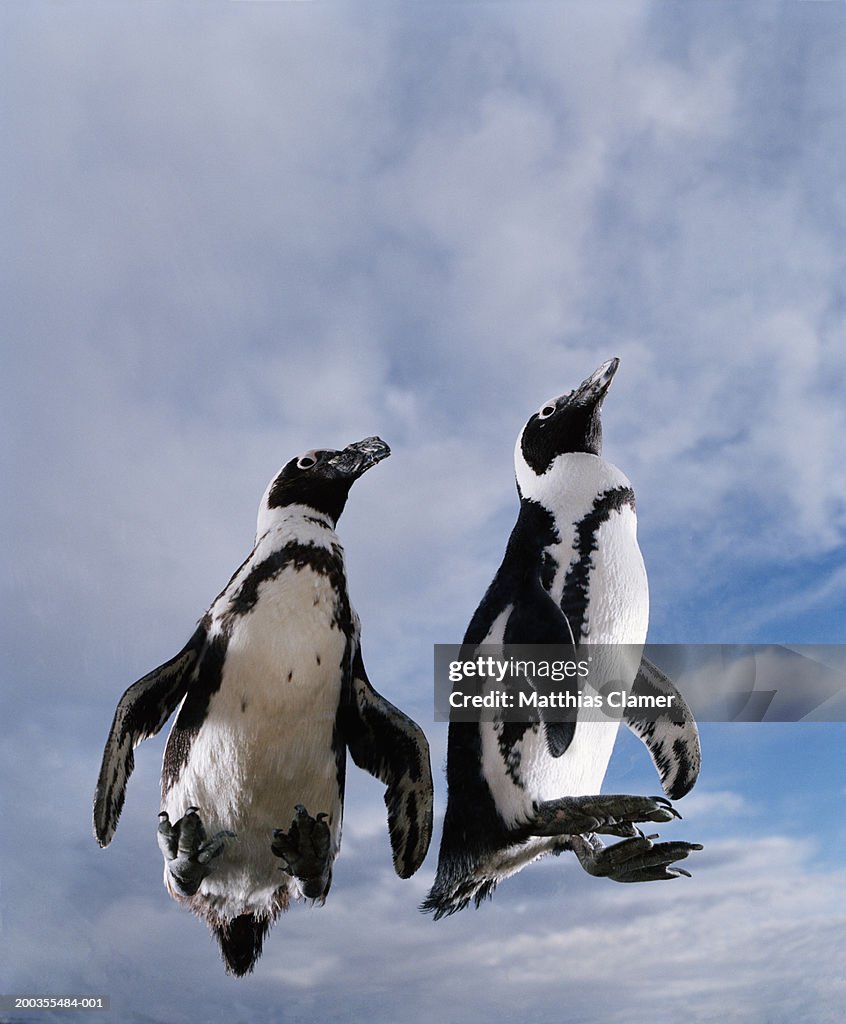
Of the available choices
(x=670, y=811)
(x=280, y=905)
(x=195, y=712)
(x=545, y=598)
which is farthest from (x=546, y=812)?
(x=195, y=712)

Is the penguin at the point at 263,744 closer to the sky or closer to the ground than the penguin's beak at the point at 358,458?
closer to the ground

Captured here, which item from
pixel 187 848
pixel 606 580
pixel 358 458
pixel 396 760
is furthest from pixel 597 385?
pixel 187 848

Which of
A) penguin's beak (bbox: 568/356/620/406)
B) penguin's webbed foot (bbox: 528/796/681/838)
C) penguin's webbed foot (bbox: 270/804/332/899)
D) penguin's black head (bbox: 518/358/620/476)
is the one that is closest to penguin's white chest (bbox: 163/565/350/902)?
penguin's webbed foot (bbox: 270/804/332/899)

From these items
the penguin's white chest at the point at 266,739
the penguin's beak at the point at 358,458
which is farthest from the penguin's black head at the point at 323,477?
the penguin's white chest at the point at 266,739

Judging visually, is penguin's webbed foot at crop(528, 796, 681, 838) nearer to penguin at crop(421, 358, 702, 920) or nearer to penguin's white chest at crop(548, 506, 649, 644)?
penguin at crop(421, 358, 702, 920)

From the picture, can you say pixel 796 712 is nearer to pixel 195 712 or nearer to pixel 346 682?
pixel 346 682

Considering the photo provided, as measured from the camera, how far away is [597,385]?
2143mm

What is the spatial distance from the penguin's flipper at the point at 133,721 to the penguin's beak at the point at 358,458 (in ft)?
1.45

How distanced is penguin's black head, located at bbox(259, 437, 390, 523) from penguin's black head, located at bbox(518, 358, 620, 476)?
1.16 ft

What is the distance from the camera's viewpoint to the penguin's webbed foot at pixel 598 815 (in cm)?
162

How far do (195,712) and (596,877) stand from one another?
2.57ft

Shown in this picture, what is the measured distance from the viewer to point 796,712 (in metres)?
2.16

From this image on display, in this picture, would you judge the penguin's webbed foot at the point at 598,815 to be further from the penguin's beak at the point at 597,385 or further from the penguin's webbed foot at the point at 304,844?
the penguin's beak at the point at 597,385

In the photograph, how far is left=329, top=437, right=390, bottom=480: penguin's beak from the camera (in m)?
2.06
